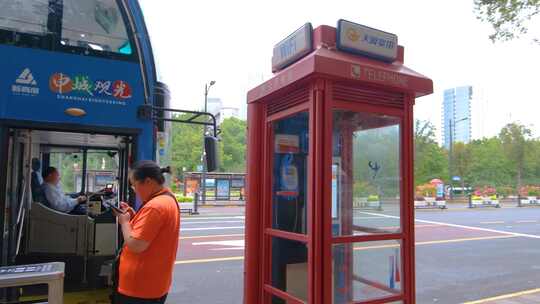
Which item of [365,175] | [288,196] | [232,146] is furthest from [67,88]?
[232,146]

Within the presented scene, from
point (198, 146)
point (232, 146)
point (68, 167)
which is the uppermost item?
point (232, 146)

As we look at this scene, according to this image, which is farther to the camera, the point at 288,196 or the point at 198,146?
the point at 198,146

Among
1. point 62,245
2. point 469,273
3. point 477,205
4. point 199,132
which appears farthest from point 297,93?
point 199,132

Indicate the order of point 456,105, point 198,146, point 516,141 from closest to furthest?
point 516,141, point 198,146, point 456,105

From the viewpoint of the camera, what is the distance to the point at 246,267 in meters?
3.89

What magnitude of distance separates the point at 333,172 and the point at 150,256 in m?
1.70

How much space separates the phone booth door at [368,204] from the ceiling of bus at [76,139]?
274cm

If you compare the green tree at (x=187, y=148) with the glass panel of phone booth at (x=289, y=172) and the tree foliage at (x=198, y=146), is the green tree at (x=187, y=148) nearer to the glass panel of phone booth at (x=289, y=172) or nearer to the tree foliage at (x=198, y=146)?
the tree foliage at (x=198, y=146)

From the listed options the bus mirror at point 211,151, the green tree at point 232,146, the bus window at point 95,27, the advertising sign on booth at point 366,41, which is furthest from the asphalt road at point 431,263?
the green tree at point 232,146

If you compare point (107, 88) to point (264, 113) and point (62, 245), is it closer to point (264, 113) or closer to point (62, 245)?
point (264, 113)

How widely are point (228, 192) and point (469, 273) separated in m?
22.0

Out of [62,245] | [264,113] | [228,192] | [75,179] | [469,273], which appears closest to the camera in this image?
[264,113]

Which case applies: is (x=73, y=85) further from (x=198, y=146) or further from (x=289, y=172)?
(x=198, y=146)

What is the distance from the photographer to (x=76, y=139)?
5473mm
